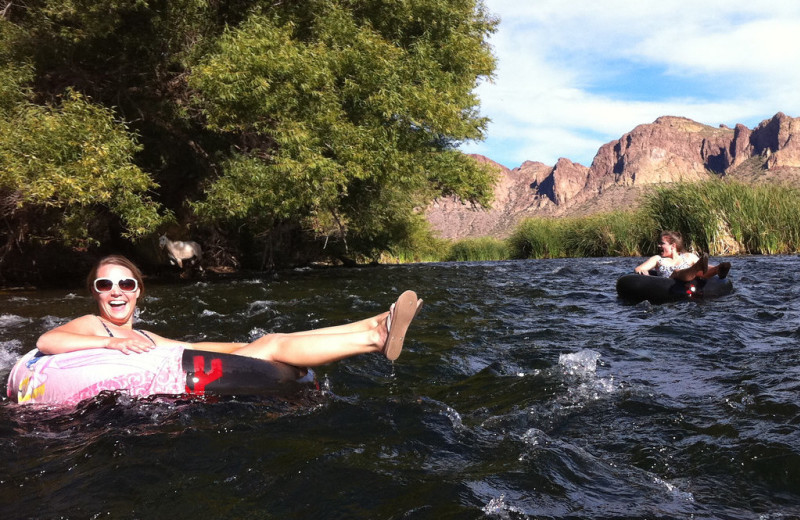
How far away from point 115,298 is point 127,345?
0.46 m

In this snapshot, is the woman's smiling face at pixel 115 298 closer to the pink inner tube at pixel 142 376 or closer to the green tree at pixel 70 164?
the pink inner tube at pixel 142 376

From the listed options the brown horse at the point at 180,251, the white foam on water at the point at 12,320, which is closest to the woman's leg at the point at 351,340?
the white foam on water at the point at 12,320

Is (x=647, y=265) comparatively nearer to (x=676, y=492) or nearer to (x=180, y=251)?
(x=676, y=492)

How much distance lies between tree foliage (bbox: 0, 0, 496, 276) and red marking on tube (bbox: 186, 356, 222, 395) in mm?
8273

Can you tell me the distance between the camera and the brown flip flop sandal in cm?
353

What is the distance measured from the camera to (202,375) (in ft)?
12.0

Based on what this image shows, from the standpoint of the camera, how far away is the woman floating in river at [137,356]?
3.59 metres

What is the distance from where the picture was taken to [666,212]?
18219mm

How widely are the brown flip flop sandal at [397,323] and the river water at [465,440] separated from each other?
16.6 inches

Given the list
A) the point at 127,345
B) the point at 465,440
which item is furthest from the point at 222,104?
the point at 465,440

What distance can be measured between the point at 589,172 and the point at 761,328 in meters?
154

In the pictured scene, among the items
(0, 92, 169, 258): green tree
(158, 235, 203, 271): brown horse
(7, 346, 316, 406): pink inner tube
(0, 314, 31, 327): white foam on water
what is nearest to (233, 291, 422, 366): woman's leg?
(7, 346, 316, 406): pink inner tube

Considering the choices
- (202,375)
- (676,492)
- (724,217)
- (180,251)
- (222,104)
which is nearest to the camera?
(676,492)

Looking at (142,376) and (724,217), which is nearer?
(142,376)
